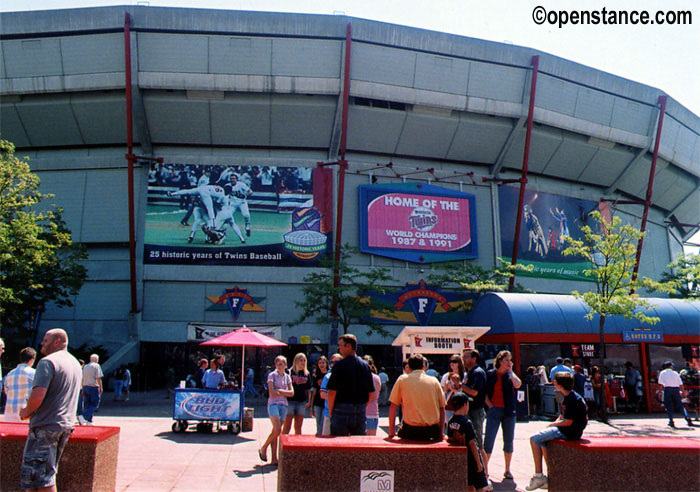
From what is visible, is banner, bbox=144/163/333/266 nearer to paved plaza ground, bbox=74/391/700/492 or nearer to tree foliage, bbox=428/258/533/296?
tree foliage, bbox=428/258/533/296

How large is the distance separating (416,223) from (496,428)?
22152 millimetres

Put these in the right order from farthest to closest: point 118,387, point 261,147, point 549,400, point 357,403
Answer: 1. point 261,147
2. point 118,387
3. point 549,400
4. point 357,403

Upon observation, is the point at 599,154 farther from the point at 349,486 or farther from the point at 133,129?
the point at 349,486

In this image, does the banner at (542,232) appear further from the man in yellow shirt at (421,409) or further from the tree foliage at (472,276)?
the man in yellow shirt at (421,409)

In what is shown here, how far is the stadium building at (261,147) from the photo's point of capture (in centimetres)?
2647

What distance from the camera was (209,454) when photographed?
31.5 feet

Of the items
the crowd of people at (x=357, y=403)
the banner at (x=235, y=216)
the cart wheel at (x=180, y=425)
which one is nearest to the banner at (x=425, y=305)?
the banner at (x=235, y=216)

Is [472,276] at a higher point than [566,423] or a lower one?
higher

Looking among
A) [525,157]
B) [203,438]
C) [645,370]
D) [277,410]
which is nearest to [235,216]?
[525,157]

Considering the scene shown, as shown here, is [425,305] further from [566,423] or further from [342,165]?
[566,423]

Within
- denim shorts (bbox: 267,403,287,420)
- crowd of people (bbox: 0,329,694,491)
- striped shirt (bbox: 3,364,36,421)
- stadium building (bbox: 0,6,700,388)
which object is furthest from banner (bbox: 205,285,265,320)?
striped shirt (bbox: 3,364,36,421)

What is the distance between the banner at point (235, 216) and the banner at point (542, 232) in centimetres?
1095

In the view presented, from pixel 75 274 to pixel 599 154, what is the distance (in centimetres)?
3098

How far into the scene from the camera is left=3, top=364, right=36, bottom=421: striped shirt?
25.5 ft
